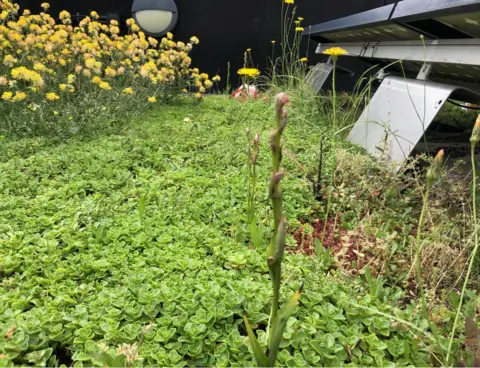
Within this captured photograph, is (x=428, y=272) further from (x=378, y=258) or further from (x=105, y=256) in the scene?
(x=105, y=256)

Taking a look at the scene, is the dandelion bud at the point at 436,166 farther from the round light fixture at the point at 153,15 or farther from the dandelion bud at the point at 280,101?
the round light fixture at the point at 153,15

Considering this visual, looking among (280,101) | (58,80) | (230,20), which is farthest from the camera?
(230,20)

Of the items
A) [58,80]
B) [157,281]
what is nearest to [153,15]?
[58,80]

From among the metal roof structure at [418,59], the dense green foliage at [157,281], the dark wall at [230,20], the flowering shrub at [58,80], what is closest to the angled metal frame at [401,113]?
the metal roof structure at [418,59]

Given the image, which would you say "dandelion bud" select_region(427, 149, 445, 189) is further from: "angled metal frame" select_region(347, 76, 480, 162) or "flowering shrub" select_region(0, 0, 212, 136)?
"flowering shrub" select_region(0, 0, 212, 136)

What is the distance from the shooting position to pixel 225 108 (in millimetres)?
4480

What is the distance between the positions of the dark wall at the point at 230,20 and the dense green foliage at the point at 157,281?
5.44m

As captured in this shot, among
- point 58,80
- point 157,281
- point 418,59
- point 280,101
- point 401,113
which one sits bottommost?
point 157,281

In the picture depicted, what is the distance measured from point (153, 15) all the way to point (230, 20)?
1.77 m

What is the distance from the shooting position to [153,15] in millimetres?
5984

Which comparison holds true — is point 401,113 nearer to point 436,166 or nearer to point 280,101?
point 436,166

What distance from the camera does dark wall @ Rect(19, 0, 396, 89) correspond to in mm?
7051

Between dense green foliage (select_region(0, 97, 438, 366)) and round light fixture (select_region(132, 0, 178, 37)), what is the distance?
420cm

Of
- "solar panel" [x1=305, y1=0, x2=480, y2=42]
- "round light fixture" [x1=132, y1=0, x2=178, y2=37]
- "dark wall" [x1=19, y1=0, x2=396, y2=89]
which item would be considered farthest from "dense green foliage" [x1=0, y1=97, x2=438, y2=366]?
"dark wall" [x1=19, y1=0, x2=396, y2=89]
